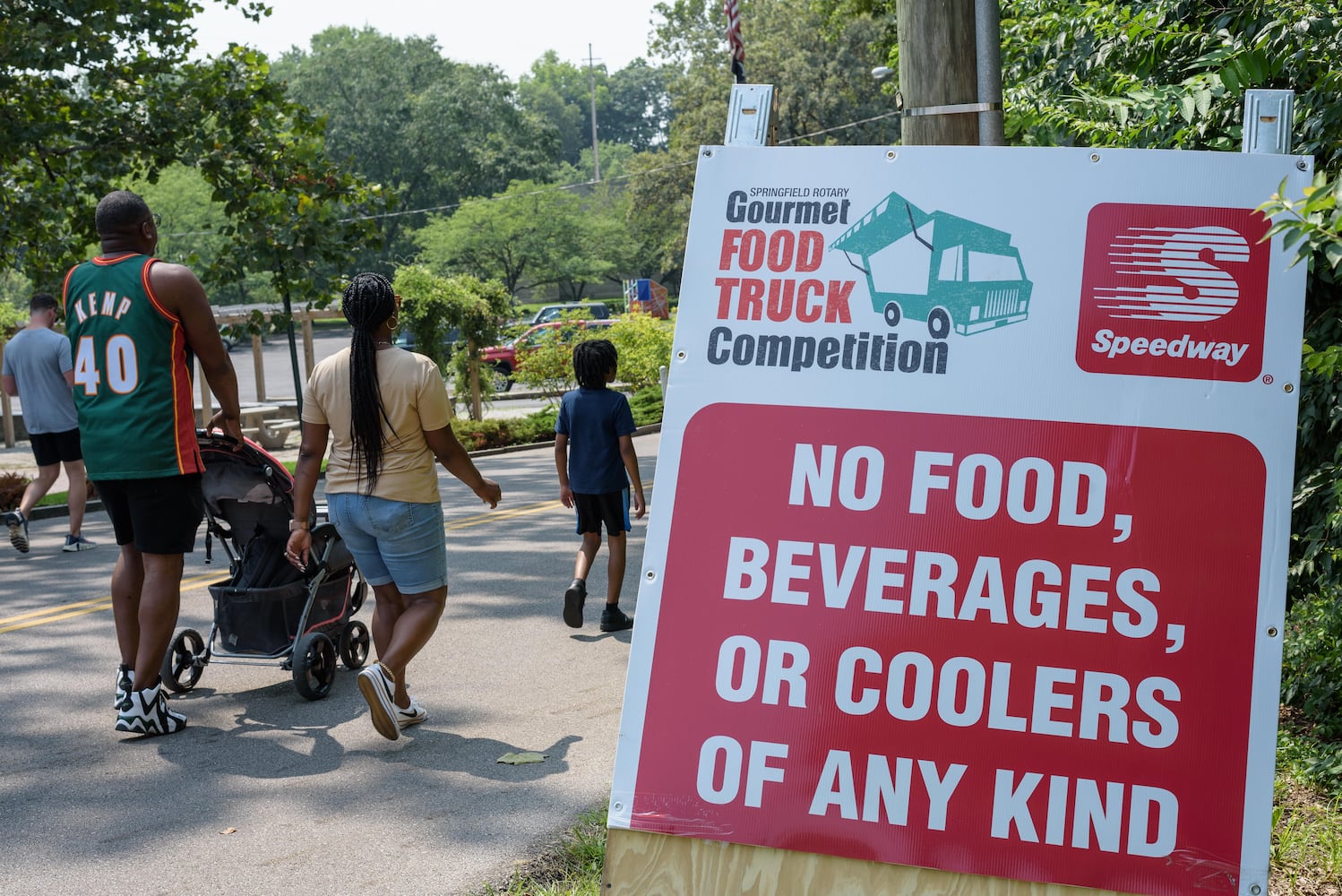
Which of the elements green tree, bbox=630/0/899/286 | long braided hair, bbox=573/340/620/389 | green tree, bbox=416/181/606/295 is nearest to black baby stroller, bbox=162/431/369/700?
long braided hair, bbox=573/340/620/389

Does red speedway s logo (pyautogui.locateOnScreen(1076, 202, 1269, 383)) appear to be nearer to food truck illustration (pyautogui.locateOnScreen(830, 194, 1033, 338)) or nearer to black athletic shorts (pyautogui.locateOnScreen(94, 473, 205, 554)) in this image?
food truck illustration (pyautogui.locateOnScreen(830, 194, 1033, 338))

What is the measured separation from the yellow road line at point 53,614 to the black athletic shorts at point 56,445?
101 inches

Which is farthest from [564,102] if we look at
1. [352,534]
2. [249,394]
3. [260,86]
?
[352,534]

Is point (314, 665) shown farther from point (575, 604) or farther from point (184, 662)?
point (575, 604)

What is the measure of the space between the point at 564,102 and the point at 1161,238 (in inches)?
7073

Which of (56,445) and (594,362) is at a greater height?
(594,362)

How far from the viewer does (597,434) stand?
24.8ft

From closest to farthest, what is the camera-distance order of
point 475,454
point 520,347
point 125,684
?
point 125,684
point 475,454
point 520,347

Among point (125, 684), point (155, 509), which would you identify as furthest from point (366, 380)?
point (125, 684)

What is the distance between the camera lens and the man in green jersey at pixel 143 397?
5516 mm

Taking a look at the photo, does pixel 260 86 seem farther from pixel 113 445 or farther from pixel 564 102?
pixel 564 102

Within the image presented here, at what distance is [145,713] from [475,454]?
52.6ft

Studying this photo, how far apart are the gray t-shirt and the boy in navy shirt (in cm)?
524

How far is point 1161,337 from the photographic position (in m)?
2.69
